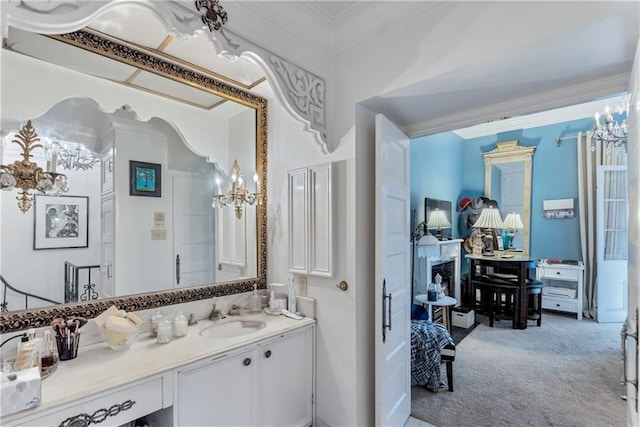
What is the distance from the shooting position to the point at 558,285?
4965 mm

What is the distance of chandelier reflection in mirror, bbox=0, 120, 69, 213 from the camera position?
1.43 m

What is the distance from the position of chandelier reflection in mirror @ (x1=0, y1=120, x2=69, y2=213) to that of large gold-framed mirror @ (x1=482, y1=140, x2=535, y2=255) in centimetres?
595

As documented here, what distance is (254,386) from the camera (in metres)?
1.77

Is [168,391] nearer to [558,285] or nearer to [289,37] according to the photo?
[289,37]

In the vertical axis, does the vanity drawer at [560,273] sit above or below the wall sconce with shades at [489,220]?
below

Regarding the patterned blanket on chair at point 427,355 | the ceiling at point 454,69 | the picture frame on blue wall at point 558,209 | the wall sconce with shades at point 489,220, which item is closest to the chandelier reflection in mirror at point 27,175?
the ceiling at point 454,69

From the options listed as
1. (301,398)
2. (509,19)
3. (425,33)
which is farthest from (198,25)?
(301,398)

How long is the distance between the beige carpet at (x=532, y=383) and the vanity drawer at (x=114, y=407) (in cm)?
195

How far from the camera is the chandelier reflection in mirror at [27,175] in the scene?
1433 millimetres

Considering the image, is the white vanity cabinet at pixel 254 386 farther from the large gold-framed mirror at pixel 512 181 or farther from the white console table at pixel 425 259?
the large gold-framed mirror at pixel 512 181

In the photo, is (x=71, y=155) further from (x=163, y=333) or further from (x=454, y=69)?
(x=454, y=69)

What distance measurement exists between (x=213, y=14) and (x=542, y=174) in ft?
18.4

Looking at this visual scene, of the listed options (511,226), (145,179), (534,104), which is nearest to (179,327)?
(145,179)

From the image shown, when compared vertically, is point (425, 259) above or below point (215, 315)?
above
